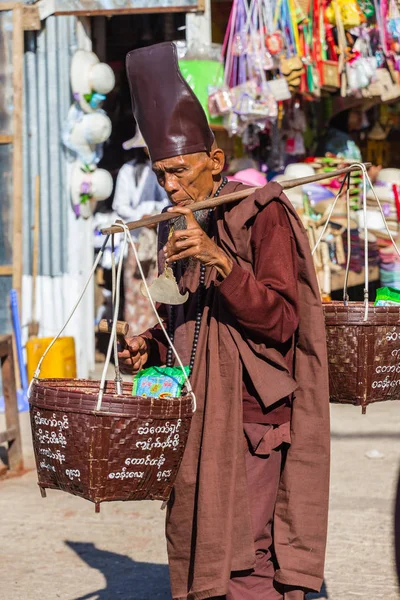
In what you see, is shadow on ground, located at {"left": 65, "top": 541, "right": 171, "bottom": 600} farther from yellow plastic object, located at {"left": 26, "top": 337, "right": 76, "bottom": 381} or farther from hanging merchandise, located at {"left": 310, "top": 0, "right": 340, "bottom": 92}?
hanging merchandise, located at {"left": 310, "top": 0, "right": 340, "bottom": 92}

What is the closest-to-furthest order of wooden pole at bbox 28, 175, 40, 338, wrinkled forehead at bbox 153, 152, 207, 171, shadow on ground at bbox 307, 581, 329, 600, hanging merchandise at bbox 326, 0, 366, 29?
1. wrinkled forehead at bbox 153, 152, 207, 171
2. shadow on ground at bbox 307, 581, 329, 600
3. hanging merchandise at bbox 326, 0, 366, 29
4. wooden pole at bbox 28, 175, 40, 338

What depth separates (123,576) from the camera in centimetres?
429

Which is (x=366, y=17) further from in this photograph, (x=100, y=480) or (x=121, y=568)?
(x=100, y=480)

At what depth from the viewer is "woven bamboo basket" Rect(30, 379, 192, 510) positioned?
2.52 meters

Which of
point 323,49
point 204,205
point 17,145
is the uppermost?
point 323,49

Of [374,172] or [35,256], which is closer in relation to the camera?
[35,256]

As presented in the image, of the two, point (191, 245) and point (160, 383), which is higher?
point (191, 245)

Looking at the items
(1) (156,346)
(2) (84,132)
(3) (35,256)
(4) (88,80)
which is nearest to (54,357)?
(3) (35,256)

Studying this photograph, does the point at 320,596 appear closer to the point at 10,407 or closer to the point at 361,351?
the point at 361,351

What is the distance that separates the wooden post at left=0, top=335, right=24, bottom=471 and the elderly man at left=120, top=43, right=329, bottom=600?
2941mm

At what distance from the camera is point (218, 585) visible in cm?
281

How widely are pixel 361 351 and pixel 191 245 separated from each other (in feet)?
2.68

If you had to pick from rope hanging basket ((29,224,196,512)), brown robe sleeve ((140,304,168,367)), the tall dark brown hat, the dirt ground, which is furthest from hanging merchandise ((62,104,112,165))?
rope hanging basket ((29,224,196,512))

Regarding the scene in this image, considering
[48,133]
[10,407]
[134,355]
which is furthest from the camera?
[48,133]
